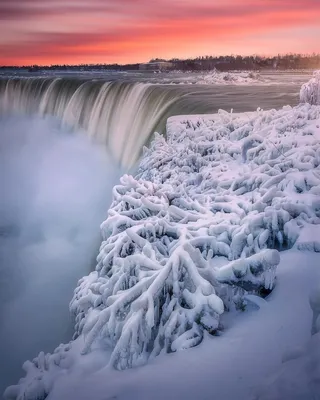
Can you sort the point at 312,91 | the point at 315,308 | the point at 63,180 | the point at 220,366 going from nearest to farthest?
the point at 220,366, the point at 315,308, the point at 312,91, the point at 63,180

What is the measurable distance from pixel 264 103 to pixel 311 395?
9.56 metres

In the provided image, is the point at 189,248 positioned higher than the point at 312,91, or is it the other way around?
the point at 312,91

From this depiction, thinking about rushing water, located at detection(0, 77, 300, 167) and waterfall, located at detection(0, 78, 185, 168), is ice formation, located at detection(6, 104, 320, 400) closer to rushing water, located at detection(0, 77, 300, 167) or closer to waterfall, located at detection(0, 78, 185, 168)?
rushing water, located at detection(0, 77, 300, 167)

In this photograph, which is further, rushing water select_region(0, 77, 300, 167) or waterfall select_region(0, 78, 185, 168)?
waterfall select_region(0, 78, 185, 168)

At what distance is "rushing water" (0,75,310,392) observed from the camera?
792cm

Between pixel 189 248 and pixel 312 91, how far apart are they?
579 centimetres

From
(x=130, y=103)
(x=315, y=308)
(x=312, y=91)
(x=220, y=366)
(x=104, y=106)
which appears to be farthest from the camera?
(x=104, y=106)

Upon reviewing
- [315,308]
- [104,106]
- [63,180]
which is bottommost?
[63,180]

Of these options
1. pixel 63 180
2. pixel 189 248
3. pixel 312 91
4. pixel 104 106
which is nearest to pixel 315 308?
pixel 189 248

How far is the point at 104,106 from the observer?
1399cm

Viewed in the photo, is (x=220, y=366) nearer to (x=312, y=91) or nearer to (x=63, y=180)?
(x=312, y=91)

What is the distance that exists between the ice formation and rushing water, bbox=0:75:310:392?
314 cm

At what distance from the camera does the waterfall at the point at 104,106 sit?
1049 centimetres

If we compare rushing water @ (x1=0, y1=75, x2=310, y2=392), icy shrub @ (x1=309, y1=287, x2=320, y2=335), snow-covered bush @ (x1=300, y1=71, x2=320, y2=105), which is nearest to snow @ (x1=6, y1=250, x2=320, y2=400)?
icy shrub @ (x1=309, y1=287, x2=320, y2=335)
